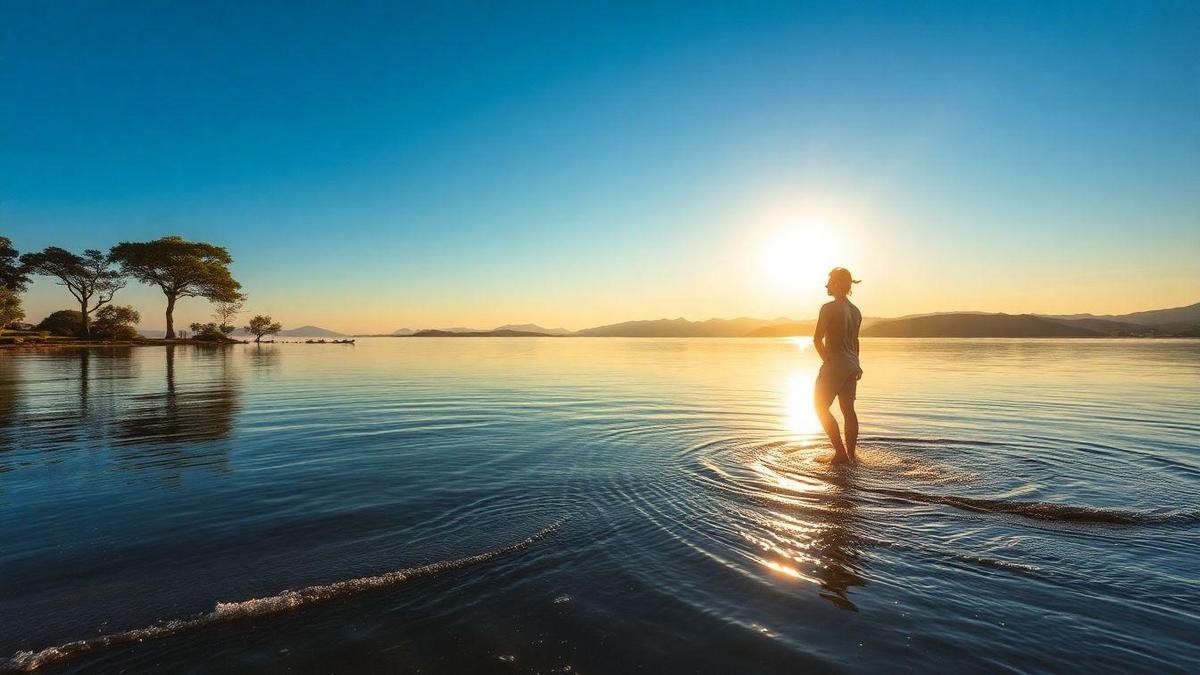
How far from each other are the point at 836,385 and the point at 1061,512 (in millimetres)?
3830

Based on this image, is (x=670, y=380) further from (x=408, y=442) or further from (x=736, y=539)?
(x=736, y=539)

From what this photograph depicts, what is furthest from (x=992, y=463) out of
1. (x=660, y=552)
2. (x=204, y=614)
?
(x=204, y=614)

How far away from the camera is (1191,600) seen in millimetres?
4301

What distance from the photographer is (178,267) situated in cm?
7394

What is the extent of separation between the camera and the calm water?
145 inches

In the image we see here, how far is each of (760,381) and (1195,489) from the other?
67.1ft

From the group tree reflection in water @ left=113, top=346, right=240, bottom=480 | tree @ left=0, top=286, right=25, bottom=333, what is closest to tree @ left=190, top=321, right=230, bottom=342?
tree @ left=0, top=286, right=25, bottom=333

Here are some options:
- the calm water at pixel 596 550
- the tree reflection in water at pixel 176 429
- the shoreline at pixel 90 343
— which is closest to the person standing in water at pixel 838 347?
the calm water at pixel 596 550

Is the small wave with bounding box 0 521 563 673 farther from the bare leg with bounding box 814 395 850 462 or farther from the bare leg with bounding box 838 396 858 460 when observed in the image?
the bare leg with bounding box 838 396 858 460

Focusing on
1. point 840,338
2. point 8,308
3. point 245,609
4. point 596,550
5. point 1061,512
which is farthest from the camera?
point 8,308

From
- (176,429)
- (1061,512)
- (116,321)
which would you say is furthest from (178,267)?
(1061,512)

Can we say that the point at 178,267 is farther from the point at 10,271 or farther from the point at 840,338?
the point at 840,338

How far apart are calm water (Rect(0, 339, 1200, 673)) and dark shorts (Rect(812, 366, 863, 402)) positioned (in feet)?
3.93

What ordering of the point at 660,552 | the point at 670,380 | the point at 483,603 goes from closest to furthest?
the point at 483,603 < the point at 660,552 < the point at 670,380
